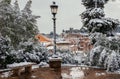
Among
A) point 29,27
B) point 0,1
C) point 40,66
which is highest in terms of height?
point 0,1

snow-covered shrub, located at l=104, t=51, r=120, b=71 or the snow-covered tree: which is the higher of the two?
the snow-covered tree

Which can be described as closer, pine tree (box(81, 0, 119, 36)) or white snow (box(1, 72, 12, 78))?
white snow (box(1, 72, 12, 78))

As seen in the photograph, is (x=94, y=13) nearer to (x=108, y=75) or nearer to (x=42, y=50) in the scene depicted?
(x=42, y=50)

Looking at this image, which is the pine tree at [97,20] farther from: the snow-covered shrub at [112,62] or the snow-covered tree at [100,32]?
the snow-covered shrub at [112,62]

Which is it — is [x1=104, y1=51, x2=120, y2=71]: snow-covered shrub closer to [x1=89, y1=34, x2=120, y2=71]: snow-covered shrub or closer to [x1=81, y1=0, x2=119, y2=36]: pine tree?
[x1=89, y1=34, x2=120, y2=71]: snow-covered shrub

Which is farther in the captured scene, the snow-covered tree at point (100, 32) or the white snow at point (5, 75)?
the snow-covered tree at point (100, 32)

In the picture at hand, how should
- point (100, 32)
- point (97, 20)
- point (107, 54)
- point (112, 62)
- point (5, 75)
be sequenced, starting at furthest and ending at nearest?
point (100, 32) → point (97, 20) → point (107, 54) → point (112, 62) → point (5, 75)

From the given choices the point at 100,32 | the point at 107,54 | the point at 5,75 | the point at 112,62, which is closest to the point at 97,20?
the point at 100,32

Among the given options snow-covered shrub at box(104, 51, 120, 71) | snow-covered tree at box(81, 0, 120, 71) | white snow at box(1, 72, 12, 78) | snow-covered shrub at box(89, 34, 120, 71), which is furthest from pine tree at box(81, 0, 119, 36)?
white snow at box(1, 72, 12, 78)

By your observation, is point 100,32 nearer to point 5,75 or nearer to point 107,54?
point 107,54

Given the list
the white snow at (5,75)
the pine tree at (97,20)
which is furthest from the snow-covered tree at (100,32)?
the white snow at (5,75)

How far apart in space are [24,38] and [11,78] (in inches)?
248

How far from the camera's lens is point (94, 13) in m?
18.0

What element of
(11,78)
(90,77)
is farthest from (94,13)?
(11,78)
